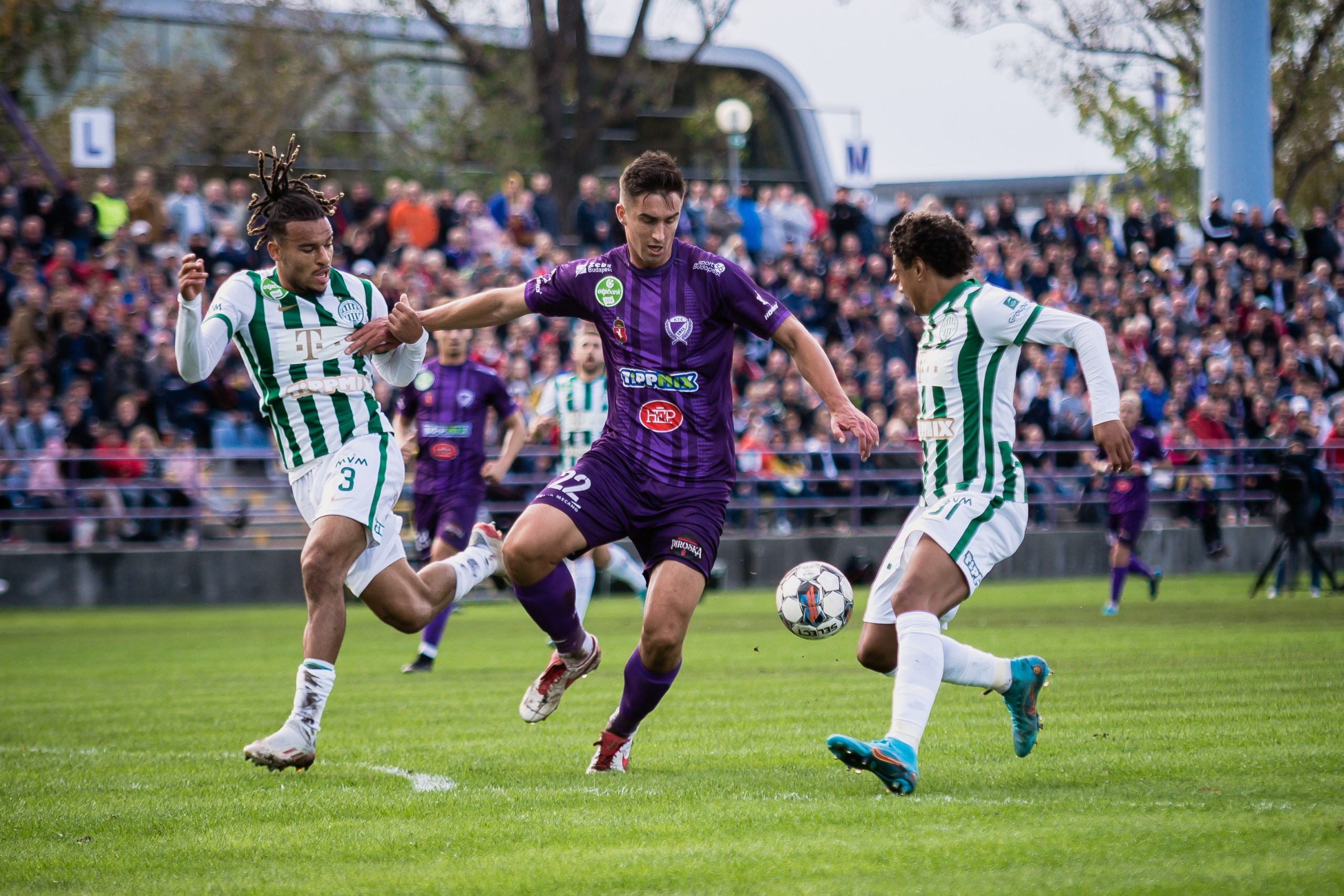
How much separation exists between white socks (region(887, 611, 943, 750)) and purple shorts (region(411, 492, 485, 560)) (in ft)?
21.4

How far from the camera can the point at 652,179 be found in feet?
20.8

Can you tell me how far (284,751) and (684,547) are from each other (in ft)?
6.15

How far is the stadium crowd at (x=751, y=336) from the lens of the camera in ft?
60.0

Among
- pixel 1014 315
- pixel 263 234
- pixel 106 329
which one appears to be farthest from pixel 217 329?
pixel 106 329

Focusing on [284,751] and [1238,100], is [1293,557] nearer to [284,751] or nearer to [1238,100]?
[1238,100]

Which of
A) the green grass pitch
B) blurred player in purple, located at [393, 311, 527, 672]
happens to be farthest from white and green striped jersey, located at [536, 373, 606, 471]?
the green grass pitch

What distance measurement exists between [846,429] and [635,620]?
10081 millimetres

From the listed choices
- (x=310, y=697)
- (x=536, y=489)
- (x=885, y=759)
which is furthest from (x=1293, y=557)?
(x=310, y=697)

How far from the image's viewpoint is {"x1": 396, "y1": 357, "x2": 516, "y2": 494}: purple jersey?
12.3 m

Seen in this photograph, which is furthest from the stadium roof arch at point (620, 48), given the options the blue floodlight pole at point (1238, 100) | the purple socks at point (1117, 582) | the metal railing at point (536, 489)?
the purple socks at point (1117, 582)

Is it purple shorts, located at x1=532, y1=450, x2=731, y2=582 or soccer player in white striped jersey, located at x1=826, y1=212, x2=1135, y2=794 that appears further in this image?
purple shorts, located at x1=532, y1=450, x2=731, y2=582

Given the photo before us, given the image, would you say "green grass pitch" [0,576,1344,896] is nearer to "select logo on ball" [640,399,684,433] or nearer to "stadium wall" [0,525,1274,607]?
"select logo on ball" [640,399,684,433]

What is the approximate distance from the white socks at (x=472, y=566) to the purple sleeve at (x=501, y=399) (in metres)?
4.74

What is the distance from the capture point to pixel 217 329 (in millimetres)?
6777
